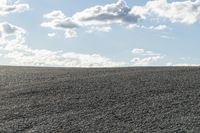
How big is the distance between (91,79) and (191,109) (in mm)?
7273

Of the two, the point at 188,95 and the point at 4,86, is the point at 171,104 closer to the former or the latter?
the point at 188,95

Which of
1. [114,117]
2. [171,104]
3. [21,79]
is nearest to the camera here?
[114,117]

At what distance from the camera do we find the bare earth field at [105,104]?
12.0 metres

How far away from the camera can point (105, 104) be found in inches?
563

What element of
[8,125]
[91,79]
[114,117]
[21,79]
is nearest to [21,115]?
[8,125]

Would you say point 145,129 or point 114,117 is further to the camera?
point 114,117

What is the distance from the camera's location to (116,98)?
1508 cm

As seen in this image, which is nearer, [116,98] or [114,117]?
[114,117]

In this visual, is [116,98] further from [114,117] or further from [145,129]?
[145,129]

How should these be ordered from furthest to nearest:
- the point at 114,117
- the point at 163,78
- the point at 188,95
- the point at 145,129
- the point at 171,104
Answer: the point at 163,78 < the point at 188,95 < the point at 171,104 < the point at 114,117 < the point at 145,129

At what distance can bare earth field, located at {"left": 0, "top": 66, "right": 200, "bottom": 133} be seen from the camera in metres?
12.0

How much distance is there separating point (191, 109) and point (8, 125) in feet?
15.9

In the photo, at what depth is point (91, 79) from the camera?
64.6 feet

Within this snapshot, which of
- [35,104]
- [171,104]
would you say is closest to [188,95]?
[171,104]
